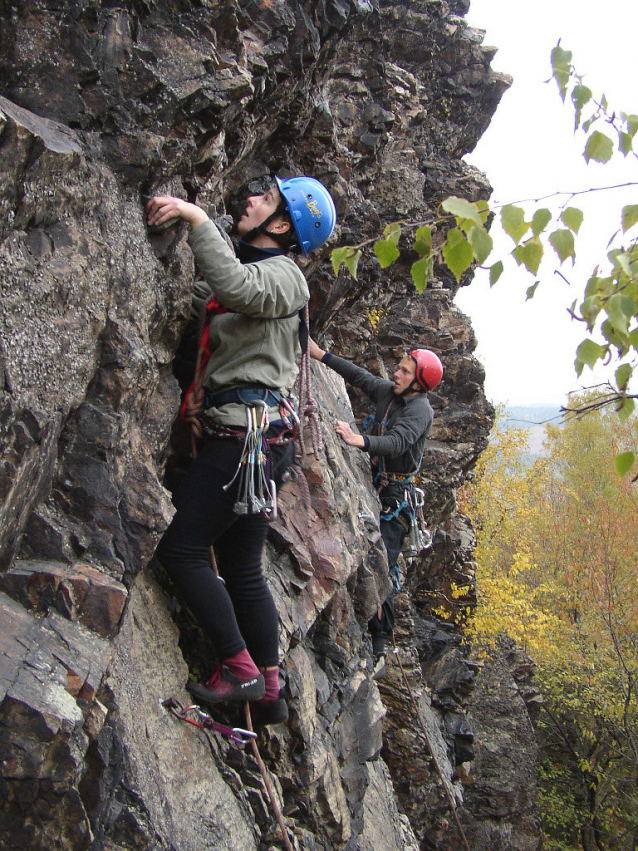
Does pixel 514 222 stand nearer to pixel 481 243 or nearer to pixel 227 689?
pixel 481 243

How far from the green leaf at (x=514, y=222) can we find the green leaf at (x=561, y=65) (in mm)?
596

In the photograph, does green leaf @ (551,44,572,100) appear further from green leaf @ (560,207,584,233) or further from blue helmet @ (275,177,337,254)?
blue helmet @ (275,177,337,254)

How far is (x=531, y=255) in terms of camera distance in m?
2.26

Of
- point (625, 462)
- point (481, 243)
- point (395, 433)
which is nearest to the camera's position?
point (481, 243)

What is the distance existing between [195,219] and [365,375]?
4474 millimetres

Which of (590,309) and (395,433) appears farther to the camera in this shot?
(395,433)

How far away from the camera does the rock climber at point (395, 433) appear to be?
7.34 meters

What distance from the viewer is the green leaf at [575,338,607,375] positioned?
2.29 metres

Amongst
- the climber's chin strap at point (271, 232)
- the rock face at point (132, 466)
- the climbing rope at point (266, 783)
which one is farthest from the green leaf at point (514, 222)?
the climbing rope at point (266, 783)

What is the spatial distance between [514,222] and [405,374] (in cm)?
559

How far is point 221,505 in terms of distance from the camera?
388cm

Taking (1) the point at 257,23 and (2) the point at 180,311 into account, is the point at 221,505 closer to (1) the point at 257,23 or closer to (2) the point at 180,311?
(2) the point at 180,311

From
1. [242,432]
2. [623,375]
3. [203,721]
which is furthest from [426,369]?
[623,375]

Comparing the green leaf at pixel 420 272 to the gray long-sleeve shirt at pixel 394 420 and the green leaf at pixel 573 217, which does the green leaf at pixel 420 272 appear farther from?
the gray long-sleeve shirt at pixel 394 420
